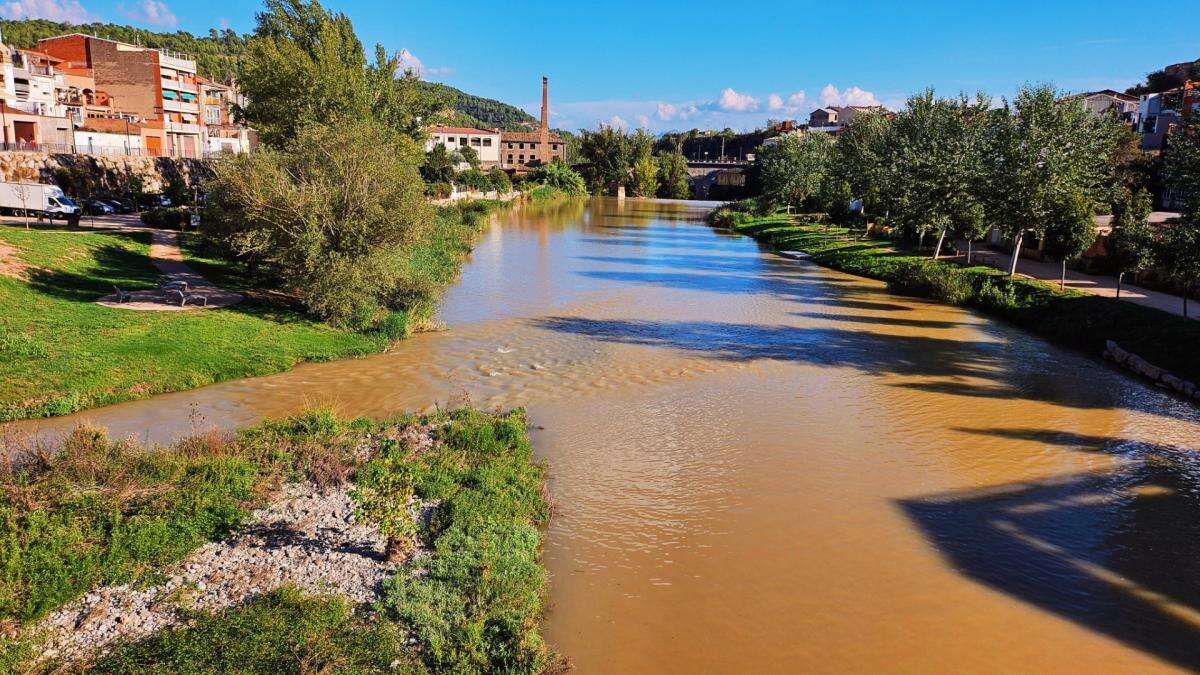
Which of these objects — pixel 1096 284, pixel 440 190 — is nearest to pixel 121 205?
pixel 440 190

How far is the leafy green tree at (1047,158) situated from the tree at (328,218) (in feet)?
79.5

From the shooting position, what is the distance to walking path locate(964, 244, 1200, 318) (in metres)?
26.1

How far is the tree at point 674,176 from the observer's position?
131875 millimetres

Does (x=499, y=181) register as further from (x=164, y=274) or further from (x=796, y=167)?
(x=164, y=274)

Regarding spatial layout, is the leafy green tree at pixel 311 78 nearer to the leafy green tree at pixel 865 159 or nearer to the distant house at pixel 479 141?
the leafy green tree at pixel 865 159

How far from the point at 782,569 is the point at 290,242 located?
17430 mm

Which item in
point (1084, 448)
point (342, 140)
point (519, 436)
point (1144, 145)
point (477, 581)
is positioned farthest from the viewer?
point (1144, 145)

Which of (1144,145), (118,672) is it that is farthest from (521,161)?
(118,672)

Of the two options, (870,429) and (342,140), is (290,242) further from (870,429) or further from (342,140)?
(870,429)

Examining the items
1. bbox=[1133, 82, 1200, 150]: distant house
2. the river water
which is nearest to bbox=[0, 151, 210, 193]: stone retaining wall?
the river water

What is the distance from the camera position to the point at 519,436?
49.1 ft

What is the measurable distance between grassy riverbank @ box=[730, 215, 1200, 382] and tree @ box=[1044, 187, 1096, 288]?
1.74m

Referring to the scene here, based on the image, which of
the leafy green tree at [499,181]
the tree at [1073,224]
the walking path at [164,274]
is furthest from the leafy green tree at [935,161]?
the leafy green tree at [499,181]

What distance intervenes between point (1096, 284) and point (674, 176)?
106 m
